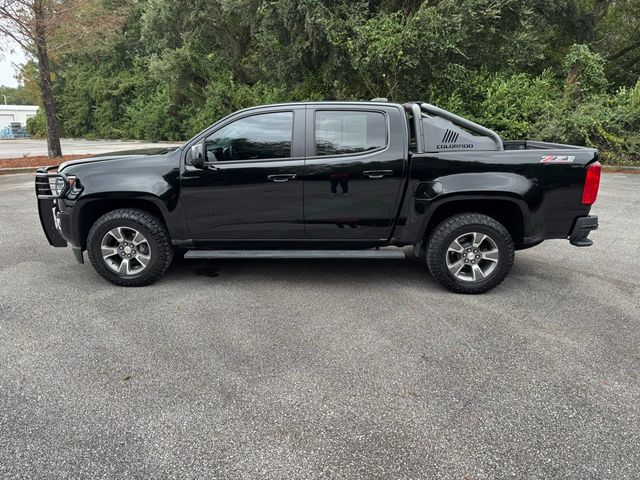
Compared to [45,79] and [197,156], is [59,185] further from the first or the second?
[45,79]

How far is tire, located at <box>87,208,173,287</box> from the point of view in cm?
458

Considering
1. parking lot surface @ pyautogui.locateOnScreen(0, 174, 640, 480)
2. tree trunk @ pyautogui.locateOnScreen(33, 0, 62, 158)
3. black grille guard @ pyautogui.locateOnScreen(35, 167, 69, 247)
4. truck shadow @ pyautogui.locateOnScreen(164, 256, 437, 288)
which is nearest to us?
parking lot surface @ pyautogui.locateOnScreen(0, 174, 640, 480)

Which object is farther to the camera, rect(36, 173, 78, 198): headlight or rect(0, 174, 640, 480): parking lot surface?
rect(36, 173, 78, 198): headlight

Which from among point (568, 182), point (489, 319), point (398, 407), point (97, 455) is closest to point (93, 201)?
point (97, 455)

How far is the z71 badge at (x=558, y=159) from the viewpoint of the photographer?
4.26 meters

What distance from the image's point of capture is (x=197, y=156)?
176 inches

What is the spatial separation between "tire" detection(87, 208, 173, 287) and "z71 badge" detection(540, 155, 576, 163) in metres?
3.72

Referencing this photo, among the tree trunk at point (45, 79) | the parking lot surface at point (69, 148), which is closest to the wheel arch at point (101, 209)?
the tree trunk at point (45, 79)

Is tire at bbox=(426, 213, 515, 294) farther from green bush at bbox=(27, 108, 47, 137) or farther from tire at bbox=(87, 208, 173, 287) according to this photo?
Answer: green bush at bbox=(27, 108, 47, 137)

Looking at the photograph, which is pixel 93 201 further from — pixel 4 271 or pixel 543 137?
pixel 543 137

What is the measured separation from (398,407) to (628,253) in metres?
4.77

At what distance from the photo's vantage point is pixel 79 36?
47.0ft

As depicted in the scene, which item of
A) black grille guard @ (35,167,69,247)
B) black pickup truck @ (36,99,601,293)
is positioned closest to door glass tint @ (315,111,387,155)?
black pickup truck @ (36,99,601,293)

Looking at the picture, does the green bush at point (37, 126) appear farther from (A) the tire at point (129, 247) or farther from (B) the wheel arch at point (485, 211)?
(B) the wheel arch at point (485, 211)
